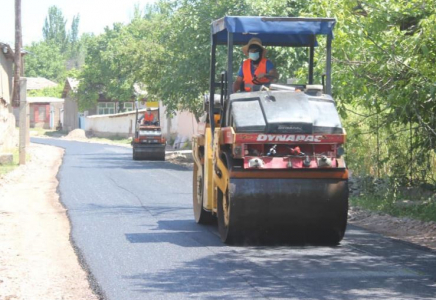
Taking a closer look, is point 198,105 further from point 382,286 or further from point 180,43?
point 382,286

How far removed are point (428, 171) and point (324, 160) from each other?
664 cm

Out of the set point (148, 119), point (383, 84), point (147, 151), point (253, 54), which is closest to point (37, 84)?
point (148, 119)

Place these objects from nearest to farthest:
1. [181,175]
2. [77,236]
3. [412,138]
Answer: [77,236] < [412,138] < [181,175]

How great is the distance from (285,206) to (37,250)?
323 cm

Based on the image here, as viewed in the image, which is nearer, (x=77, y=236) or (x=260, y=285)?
(x=260, y=285)

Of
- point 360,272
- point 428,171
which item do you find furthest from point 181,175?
point 360,272

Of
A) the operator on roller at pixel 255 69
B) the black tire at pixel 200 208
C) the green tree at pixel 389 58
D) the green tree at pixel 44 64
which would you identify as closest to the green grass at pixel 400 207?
the green tree at pixel 389 58

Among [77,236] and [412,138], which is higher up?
[412,138]

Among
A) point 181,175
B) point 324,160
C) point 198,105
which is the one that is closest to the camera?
point 324,160

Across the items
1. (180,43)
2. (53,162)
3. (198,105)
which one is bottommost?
(53,162)

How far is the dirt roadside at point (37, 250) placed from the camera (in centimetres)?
852

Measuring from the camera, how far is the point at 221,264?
369 inches

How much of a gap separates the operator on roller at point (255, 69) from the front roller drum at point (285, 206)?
6.06 feet

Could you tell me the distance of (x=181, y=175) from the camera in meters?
24.6
